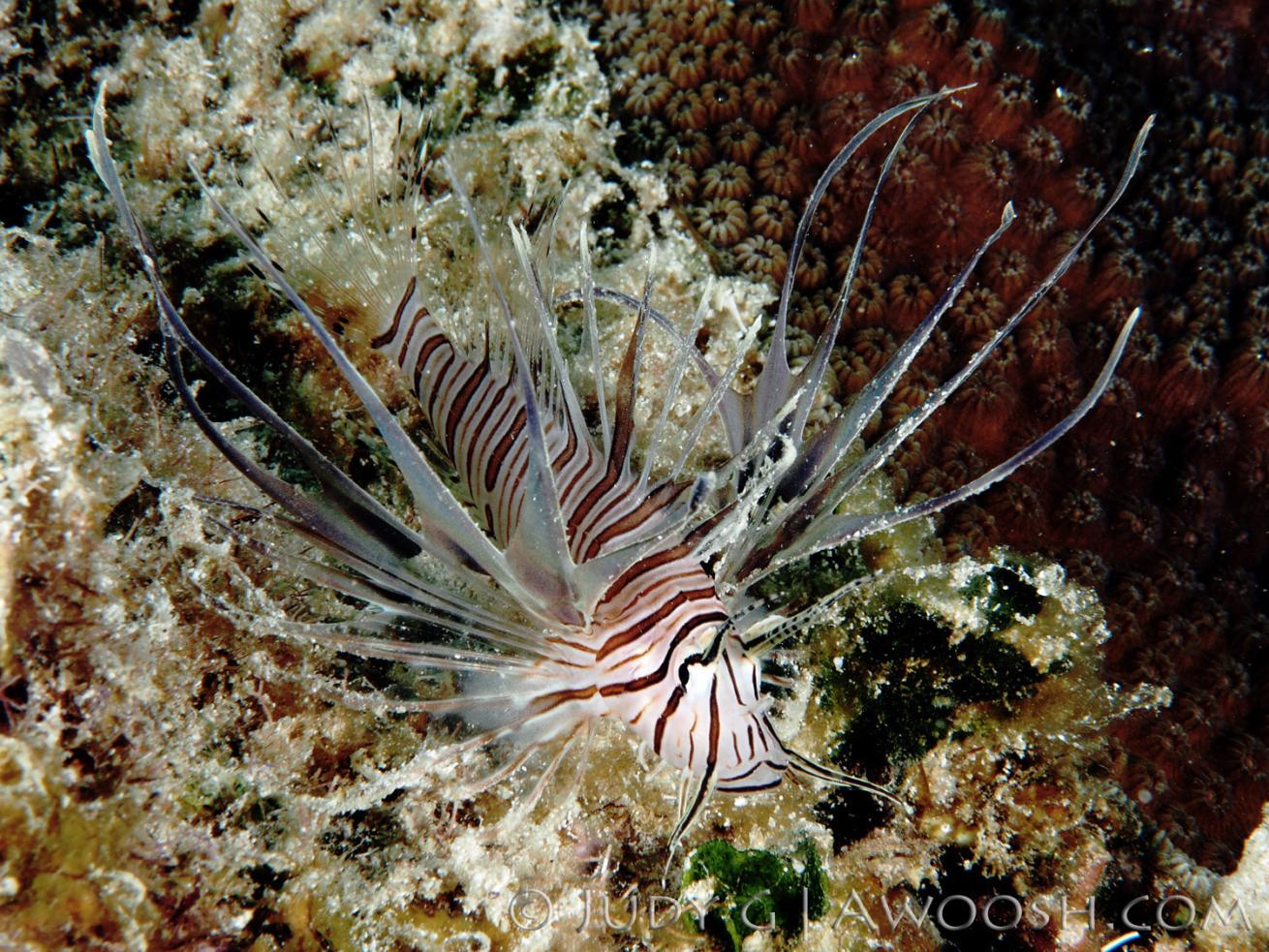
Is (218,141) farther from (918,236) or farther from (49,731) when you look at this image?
(918,236)

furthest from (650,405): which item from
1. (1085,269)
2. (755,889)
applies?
(1085,269)

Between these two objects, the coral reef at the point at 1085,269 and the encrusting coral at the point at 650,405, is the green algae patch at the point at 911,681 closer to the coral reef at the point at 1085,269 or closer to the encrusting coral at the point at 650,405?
the encrusting coral at the point at 650,405

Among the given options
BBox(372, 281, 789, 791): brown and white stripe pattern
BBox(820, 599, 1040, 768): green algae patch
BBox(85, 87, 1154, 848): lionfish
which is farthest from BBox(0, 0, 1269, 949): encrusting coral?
BBox(372, 281, 789, 791): brown and white stripe pattern

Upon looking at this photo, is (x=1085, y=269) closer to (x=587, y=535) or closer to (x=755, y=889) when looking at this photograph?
(x=587, y=535)

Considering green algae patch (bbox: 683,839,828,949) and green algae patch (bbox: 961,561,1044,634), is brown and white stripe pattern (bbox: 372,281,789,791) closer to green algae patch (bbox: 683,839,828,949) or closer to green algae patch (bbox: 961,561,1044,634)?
green algae patch (bbox: 683,839,828,949)

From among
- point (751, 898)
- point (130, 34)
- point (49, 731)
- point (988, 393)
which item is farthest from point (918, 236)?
point (130, 34)
